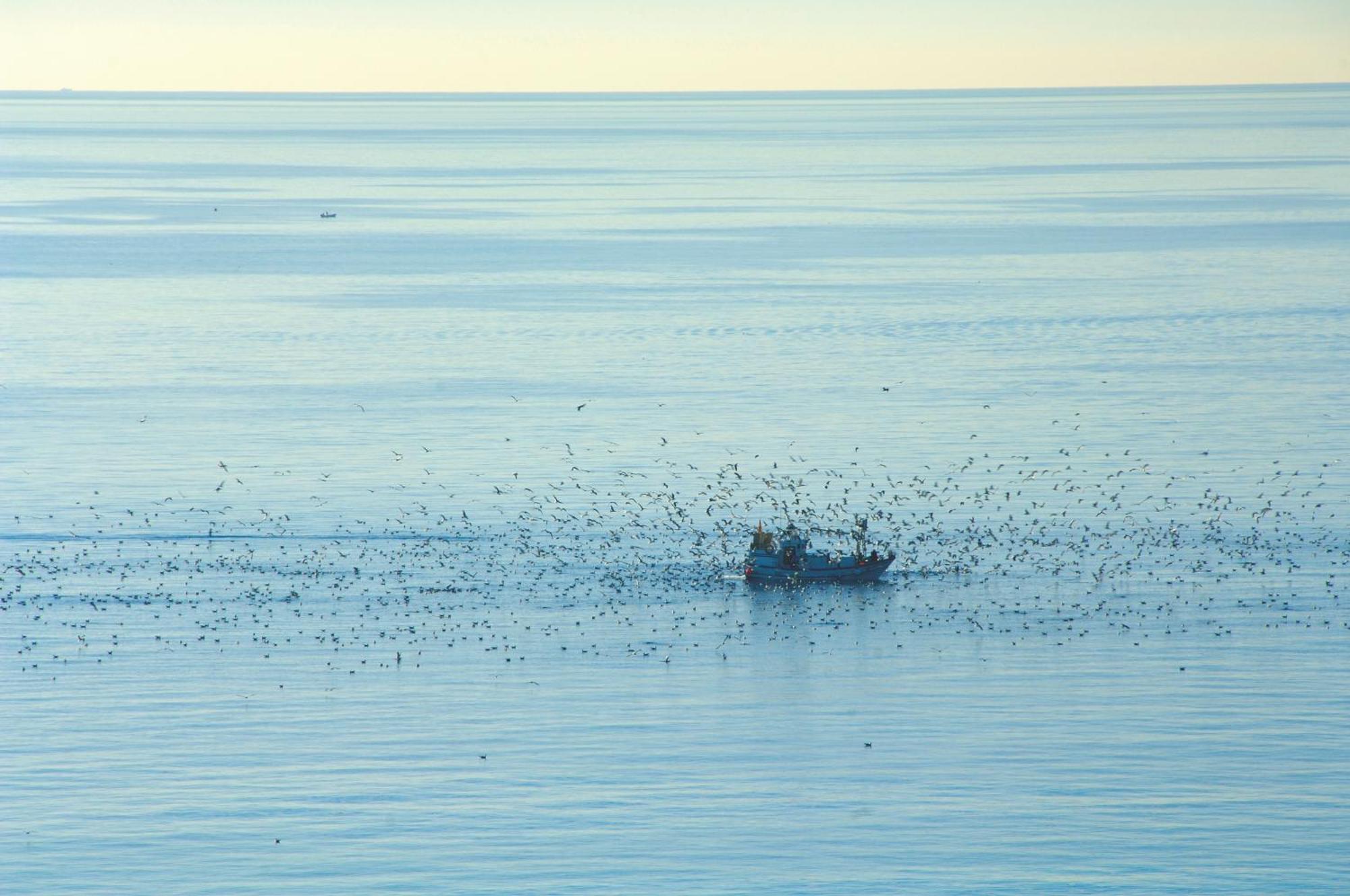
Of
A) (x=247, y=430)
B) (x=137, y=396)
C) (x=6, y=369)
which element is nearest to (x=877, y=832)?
(x=247, y=430)

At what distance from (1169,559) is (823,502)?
49.6 ft

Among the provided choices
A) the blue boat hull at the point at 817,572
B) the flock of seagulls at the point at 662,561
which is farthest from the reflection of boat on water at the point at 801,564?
the flock of seagulls at the point at 662,561

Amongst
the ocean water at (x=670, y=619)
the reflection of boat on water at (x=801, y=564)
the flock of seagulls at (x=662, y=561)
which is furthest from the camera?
the reflection of boat on water at (x=801, y=564)

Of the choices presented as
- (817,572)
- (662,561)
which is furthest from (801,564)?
(662,561)

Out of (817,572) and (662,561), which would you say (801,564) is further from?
(662,561)

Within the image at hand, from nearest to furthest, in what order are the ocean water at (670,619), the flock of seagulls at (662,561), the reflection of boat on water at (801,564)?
1. the ocean water at (670,619)
2. the flock of seagulls at (662,561)
3. the reflection of boat on water at (801,564)

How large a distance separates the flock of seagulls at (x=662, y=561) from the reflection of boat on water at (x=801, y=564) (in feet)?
2.64

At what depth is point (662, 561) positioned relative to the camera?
74.1m

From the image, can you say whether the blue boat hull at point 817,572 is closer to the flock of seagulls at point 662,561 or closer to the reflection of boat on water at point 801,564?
the reflection of boat on water at point 801,564

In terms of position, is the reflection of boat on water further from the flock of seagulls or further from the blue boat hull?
the flock of seagulls

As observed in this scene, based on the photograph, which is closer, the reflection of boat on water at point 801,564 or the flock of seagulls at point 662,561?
the flock of seagulls at point 662,561

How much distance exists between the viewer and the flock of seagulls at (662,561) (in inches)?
2586

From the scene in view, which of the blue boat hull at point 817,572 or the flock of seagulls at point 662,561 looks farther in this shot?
the blue boat hull at point 817,572

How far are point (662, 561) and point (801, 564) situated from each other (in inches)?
224
